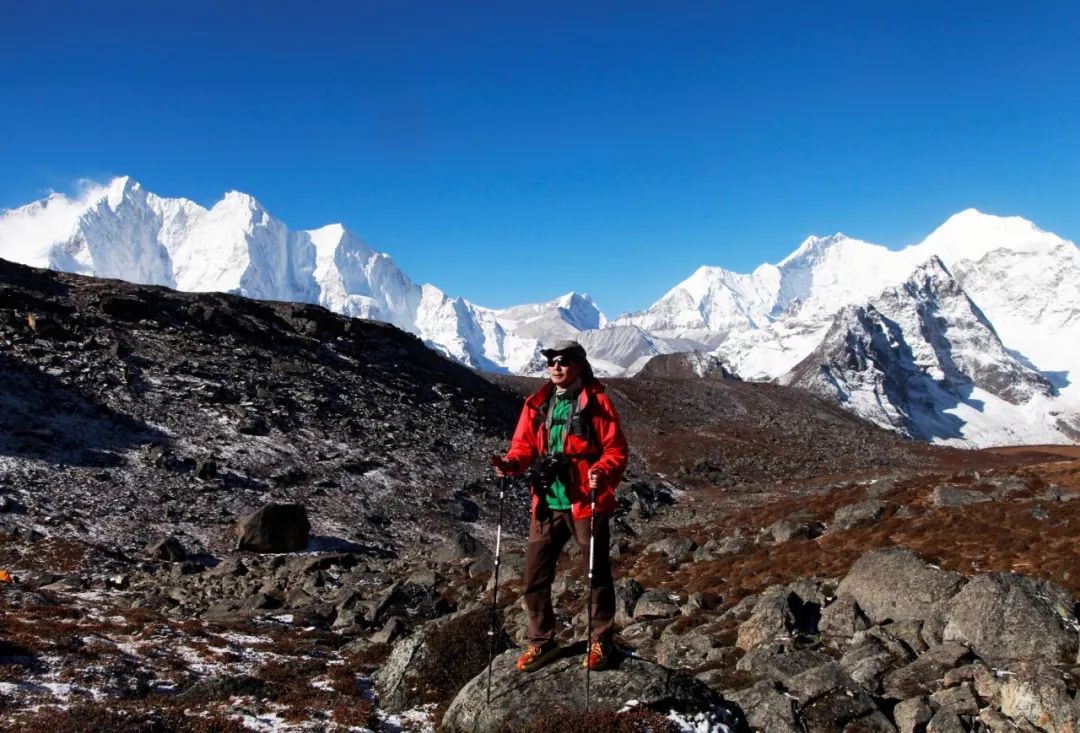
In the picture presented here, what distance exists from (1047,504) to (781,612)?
12.0m

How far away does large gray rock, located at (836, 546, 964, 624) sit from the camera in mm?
15586

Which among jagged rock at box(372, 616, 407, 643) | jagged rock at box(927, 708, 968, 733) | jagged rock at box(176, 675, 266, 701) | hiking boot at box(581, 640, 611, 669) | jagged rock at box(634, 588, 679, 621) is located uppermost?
hiking boot at box(581, 640, 611, 669)

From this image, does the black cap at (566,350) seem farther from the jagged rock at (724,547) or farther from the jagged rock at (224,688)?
the jagged rock at (724,547)

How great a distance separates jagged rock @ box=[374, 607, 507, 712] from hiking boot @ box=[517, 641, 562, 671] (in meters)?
2.78

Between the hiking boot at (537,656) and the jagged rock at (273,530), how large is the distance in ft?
79.3

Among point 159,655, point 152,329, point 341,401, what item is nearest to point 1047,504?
point 159,655

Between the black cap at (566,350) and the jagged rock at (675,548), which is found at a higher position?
the black cap at (566,350)

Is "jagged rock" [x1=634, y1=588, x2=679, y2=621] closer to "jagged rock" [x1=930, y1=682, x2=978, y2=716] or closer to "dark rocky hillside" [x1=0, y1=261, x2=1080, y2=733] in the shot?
"dark rocky hillside" [x1=0, y1=261, x2=1080, y2=733]

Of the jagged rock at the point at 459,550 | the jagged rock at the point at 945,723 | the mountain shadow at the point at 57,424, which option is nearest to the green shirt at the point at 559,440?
the jagged rock at the point at 945,723

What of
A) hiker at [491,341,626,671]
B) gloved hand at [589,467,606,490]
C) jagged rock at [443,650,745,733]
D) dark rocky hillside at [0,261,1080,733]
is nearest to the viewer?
jagged rock at [443,650,745,733]

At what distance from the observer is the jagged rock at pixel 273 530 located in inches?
1229

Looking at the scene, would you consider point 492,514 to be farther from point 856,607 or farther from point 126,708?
point 126,708

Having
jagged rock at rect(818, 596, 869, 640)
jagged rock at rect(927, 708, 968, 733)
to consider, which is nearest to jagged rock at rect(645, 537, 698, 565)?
jagged rock at rect(818, 596, 869, 640)

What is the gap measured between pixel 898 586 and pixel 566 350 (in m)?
11.2
